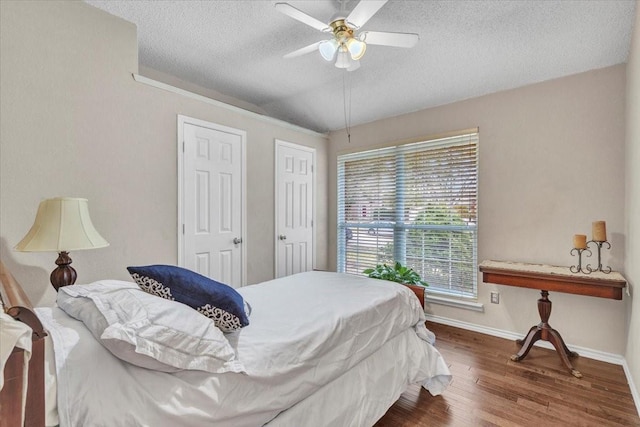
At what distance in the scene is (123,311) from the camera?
109 centimetres

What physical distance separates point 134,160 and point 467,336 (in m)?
3.54

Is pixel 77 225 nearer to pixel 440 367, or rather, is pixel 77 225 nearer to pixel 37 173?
pixel 37 173

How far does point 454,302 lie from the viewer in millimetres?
3377

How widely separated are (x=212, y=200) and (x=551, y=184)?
10.7 ft

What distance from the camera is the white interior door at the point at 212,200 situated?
2.90 metres

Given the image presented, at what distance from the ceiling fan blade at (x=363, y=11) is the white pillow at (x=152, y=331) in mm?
1824

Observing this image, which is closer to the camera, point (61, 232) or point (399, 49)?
point (61, 232)

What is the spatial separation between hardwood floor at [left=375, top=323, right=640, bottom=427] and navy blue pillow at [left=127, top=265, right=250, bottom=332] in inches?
48.4

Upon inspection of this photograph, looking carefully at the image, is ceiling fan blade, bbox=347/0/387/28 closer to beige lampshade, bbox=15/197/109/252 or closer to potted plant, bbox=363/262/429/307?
beige lampshade, bbox=15/197/109/252

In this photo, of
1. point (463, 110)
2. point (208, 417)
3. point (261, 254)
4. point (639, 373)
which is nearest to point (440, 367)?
point (639, 373)

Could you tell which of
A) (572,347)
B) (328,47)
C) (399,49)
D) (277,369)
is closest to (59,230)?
(277,369)

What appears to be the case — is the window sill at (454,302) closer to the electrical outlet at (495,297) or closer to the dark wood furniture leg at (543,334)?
the electrical outlet at (495,297)

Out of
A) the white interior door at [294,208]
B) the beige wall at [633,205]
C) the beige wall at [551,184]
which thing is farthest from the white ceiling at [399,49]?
the white interior door at [294,208]

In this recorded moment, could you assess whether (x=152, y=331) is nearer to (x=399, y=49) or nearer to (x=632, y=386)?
(x=399, y=49)
